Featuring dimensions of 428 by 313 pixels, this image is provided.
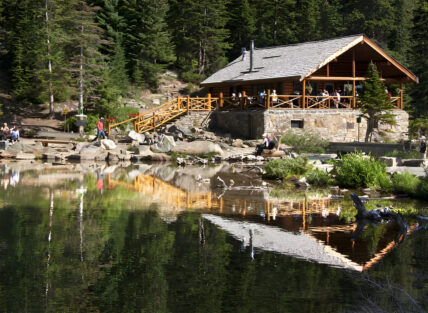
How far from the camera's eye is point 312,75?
36.8 meters

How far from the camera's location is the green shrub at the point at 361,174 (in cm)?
1723

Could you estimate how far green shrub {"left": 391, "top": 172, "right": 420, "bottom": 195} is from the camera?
52.0ft

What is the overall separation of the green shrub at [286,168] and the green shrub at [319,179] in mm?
1598

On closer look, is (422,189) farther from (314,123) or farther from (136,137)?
(136,137)

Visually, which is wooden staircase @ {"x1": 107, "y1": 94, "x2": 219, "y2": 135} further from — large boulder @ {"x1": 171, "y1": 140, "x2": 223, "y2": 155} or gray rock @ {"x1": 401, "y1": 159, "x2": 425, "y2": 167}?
gray rock @ {"x1": 401, "y1": 159, "x2": 425, "y2": 167}

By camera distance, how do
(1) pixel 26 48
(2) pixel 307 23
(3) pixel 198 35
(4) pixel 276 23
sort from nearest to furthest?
(1) pixel 26 48 < (3) pixel 198 35 < (2) pixel 307 23 < (4) pixel 276 23

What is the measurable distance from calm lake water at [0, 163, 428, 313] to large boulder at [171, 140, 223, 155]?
1366 centimetres

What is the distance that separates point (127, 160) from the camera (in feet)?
97.5

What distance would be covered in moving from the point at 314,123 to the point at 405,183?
62.6 ft

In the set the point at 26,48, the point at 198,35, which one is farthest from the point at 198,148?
the point at 198,35

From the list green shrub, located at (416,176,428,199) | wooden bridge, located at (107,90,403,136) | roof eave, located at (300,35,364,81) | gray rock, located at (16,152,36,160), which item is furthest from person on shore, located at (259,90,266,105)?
green shrub, located at (416,176,428,199)

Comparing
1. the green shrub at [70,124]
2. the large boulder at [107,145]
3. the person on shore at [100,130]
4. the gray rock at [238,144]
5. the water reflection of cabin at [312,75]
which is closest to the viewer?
the large boulder at [107,145]

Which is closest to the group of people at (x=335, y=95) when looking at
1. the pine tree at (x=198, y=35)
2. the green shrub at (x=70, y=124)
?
the green shrub at (x=70, y=124)

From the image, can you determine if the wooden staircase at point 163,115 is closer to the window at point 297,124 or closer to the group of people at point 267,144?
the window at point 297,124
